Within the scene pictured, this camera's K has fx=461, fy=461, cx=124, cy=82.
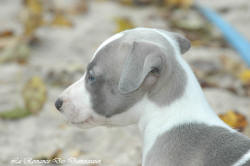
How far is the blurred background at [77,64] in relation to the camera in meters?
Result: 3.27

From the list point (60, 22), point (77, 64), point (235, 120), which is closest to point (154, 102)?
point (235, 120)

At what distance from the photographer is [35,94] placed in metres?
3.71

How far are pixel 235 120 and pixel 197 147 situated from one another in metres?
0.94

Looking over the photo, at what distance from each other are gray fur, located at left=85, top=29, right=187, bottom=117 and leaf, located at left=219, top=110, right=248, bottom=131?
827mm

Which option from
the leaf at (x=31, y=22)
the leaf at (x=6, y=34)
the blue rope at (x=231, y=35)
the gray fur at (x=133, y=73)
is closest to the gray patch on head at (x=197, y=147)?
the gray fur at (x=133, y=73)

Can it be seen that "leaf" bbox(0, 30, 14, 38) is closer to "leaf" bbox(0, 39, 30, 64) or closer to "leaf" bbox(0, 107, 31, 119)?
"leaf" bbox(0, 39, 30, 64)

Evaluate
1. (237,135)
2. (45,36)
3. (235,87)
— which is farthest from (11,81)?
(237,135)

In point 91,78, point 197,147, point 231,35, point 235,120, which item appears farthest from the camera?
point 231,35

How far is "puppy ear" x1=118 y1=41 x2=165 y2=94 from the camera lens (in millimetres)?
2180

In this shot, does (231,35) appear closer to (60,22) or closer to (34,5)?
(60,22)

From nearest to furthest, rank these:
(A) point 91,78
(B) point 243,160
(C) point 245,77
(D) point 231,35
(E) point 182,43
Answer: (B) point 243,160 < (A) point 91,78 < (E) point 182,43 < (C) point 245,77 < (D) point 231,35

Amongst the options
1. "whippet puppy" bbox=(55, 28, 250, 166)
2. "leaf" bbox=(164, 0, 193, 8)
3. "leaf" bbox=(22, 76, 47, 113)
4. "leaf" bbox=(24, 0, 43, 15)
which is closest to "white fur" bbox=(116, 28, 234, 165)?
"whippet puppy" bbox=(55, 28, 250, 166)

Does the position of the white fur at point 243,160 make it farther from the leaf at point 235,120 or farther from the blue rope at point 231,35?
the blue rope at point 231,35

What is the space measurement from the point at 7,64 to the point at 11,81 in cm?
40
